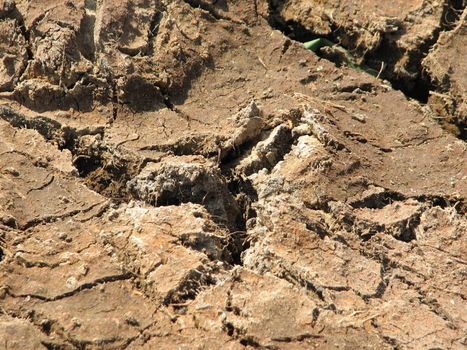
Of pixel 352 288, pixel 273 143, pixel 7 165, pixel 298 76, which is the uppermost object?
pixel 298 76

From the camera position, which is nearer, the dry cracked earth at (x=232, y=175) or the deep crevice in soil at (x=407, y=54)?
the dry cracked earth at (x=232, y=175)

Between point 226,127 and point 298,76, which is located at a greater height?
point 298,76

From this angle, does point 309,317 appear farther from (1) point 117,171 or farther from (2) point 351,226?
(1) point 117,171

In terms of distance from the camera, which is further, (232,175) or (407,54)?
(407,54)

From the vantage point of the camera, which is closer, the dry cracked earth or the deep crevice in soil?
the dry cracked earth

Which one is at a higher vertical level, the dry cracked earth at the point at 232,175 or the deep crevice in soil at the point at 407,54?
the deep crevice in soil at the point at 407,54

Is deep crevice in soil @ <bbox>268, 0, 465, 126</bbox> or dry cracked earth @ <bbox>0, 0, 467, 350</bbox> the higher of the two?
deep crevice in soil @ <bbox>268, 0, 465, 126</bbox>

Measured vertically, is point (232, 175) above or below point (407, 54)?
below

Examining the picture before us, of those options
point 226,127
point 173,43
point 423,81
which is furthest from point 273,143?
point 423,81
